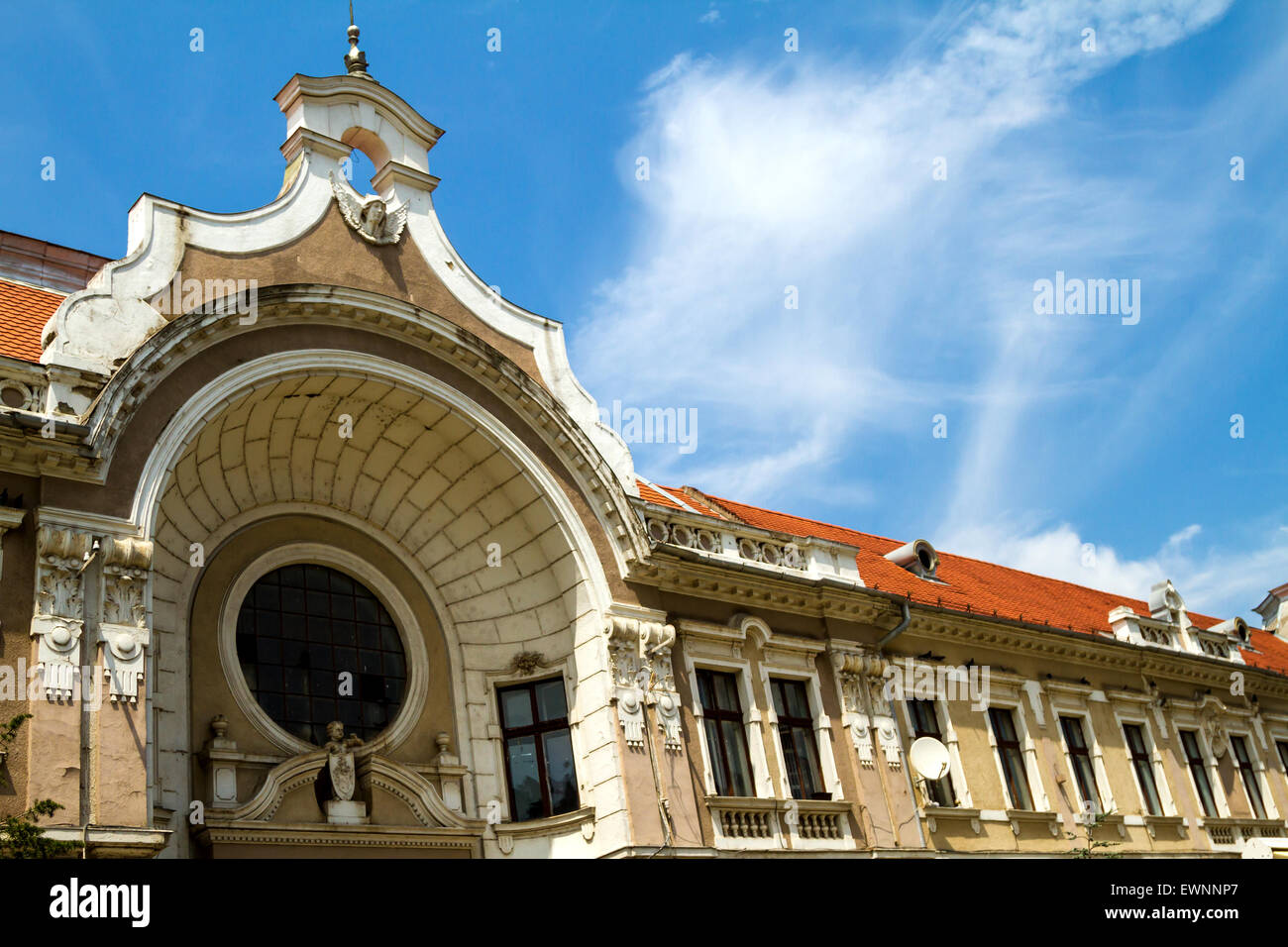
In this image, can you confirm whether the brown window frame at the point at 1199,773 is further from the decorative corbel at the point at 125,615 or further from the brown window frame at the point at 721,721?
the decorative corbel at the point at 125,615

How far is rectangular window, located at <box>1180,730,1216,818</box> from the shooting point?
25281mm

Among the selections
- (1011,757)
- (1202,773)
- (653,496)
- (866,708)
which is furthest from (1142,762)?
(653,496)

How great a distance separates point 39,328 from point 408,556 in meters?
5.50

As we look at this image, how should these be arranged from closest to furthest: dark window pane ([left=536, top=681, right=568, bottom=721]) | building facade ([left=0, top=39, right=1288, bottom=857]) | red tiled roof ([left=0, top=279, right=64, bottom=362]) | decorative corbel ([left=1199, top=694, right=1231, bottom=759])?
building facade ([left=0, top=39, right=1288, bottom=857]) < red tiled roof ([left=0, top=279, right=64, bottom=362]) < dark window pane ([left=536, top=681, right=568, bottom=721]) < decorative corbel ([left=1199, top=694, right=1231, bottom=759])

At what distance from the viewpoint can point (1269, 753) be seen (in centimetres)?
2780

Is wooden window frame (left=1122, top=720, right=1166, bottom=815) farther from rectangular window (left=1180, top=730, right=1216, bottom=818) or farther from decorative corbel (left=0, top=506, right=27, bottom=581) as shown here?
decorative corbel (left=0, top=506, right=27, bottom=581)

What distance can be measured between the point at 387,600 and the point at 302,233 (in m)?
4.98

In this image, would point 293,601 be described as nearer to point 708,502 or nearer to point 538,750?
point 538,750

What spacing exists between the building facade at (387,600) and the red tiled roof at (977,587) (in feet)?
8.74

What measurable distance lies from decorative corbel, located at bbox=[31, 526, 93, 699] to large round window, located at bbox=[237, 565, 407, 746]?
10.7 ft

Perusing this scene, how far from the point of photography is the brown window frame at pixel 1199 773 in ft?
82.8

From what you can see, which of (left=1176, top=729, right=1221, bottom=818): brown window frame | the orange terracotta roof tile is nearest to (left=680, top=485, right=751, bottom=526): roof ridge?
the orange terracotta roof tile

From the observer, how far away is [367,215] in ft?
55.4
